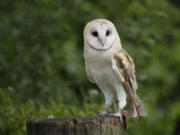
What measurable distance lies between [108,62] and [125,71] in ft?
0.68

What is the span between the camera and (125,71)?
4094 mm

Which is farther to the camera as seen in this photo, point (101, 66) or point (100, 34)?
point (101, 66)

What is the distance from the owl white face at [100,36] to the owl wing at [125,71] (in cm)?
15

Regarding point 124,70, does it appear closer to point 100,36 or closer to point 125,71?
point 125,71

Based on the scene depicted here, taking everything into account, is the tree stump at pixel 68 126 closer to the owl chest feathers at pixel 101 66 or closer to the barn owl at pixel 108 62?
the barn owl at pixel 108 62

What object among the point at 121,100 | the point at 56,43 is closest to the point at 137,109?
the point at 121,100

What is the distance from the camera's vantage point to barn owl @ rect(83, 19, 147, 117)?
3.93 m

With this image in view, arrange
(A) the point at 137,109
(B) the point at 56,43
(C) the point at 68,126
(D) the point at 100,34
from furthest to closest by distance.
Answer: (B) the point at 56,43 → (A) the point at 137,109 → (D) the point at 100,34 → (C) the point at 68,126

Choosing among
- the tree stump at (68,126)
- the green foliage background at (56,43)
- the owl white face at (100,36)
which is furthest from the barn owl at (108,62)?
the green foliage background at (56,43)

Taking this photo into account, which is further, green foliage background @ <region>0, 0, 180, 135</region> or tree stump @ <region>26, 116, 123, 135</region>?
green foliage background @ <region>0, 0, 180, 135</region>

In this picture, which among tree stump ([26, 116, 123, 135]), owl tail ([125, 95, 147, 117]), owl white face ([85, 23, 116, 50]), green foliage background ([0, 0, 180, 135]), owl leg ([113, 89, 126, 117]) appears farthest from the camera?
green foliage background ([0, 0, 180, 135])

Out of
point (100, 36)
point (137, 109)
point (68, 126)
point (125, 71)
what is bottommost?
point (68, 126)

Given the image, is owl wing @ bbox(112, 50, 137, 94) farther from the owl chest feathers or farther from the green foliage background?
the green foliage background

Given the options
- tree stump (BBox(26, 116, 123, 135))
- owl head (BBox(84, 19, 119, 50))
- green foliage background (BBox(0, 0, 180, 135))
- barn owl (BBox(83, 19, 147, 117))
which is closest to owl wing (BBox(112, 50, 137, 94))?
barn owl (BBox(83, 19, 147, 117))
